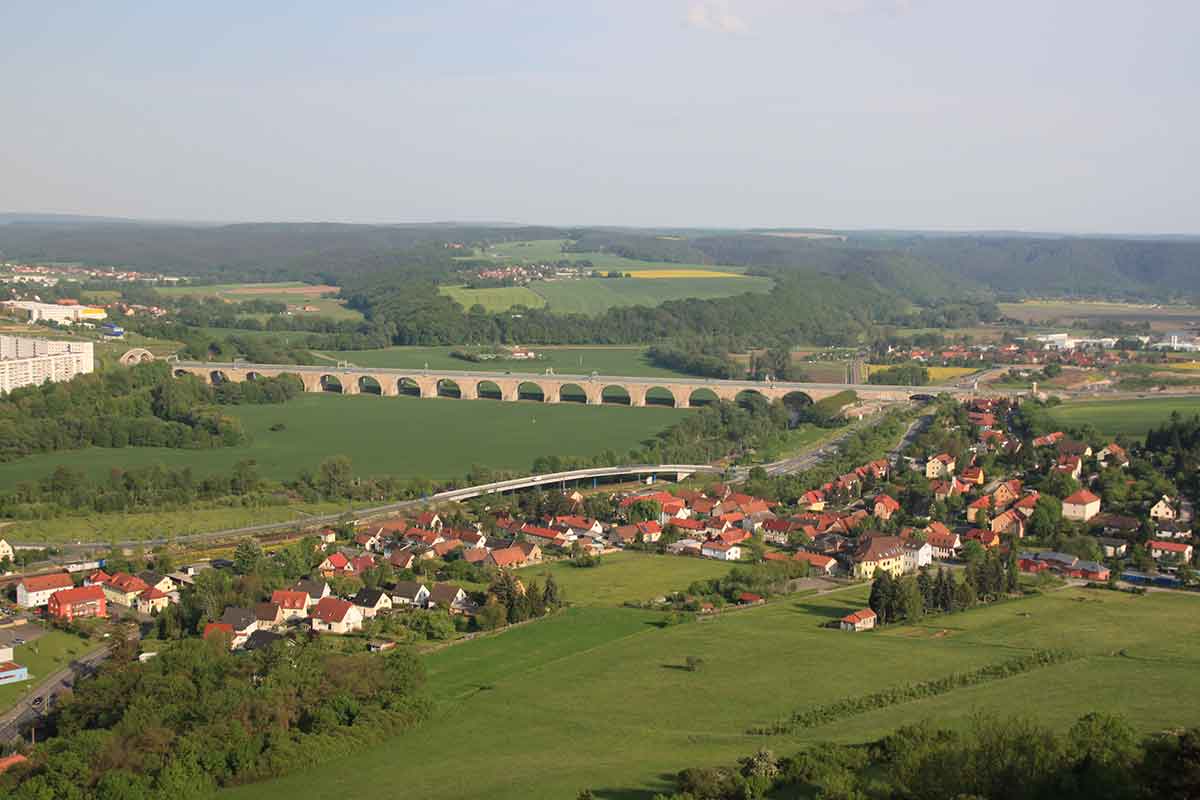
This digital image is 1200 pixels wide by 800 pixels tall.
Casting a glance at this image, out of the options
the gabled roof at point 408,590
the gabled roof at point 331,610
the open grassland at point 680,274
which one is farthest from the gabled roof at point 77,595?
the open grassland at point 680,274

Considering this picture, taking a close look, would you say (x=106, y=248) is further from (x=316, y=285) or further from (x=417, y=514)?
(x=417, y=514)

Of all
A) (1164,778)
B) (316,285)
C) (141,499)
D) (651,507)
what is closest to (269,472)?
(141,499)

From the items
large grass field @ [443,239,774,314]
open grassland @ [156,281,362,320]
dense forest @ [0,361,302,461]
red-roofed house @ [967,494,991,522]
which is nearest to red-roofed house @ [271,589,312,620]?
red-roofed house @ [967,494,991,522]

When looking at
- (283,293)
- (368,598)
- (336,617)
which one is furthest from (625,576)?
(283,293)

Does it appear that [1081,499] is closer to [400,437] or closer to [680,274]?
[400,437]

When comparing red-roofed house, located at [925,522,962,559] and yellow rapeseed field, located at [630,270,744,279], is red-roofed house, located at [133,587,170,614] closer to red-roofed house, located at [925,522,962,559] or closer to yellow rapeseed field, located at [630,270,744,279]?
red-roofed house, located at [925,522,962,559]
